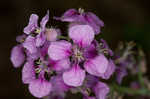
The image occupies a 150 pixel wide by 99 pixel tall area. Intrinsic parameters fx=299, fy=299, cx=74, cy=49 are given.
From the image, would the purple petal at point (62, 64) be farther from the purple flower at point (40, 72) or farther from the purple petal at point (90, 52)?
the purple petal at point (90, 52)

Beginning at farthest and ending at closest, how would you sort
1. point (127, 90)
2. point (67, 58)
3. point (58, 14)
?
point (58, 14), point (127, 90), point (67, 58)

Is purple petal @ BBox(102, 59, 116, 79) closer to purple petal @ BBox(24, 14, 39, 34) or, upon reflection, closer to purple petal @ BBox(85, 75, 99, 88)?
purple petal @ BBox(85, 75, 99, 88)

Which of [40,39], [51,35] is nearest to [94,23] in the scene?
[51,35]

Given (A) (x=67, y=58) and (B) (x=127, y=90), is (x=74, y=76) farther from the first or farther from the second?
(B) (x=127, y=90)

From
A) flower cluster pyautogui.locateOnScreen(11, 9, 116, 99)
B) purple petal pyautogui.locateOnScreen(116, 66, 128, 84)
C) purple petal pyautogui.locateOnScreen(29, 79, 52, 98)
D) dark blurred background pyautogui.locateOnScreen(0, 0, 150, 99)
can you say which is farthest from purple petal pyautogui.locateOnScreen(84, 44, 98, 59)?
dark blurred background pyautogui.locateOnScreen(0, 0, 150, 99)

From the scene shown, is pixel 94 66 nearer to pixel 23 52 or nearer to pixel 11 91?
pixel 23 52

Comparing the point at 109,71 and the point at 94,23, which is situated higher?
the point at 94,23

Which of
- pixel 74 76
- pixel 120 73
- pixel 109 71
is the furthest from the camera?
pixel 120 73

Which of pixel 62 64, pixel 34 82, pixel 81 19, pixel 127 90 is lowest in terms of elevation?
pixel 127 90
